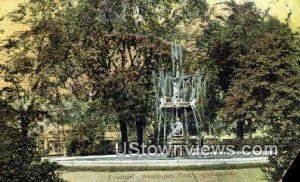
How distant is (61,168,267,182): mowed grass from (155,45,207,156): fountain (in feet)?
1.19

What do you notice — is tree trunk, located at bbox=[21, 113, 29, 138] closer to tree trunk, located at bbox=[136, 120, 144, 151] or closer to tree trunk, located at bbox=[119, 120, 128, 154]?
tree trunk, located at bbox=[119, 120, 128, 154]

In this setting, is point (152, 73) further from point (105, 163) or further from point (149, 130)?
point (105, 163)

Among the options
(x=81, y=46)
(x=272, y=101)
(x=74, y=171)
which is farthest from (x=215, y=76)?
(x=74, y=171)

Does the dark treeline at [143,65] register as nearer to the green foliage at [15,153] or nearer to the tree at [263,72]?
the tree at [263,72]

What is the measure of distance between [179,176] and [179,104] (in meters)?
0.94

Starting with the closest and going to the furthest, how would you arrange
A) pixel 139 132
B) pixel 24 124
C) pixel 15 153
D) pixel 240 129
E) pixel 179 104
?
pixel 15 153, pixel 24 124, pixel 139 132, pixel 240 129, pixel 179 104

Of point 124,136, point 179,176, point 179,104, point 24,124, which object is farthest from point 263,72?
point 24,124

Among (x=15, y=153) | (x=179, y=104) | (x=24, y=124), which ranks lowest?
(x=15, y=153)

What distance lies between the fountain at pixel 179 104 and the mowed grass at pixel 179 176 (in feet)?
1.19

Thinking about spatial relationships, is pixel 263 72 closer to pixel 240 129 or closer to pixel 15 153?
pixel 240 129

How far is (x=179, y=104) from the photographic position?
244 inches

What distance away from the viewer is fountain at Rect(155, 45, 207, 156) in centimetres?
575

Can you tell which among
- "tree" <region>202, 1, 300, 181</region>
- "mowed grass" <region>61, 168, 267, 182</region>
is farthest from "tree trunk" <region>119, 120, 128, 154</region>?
"tree" <region>202, 1, 300, 181</region>

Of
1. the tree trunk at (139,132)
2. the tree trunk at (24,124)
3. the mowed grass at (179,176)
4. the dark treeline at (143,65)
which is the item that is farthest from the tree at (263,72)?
the tree trunk at (24,124)
